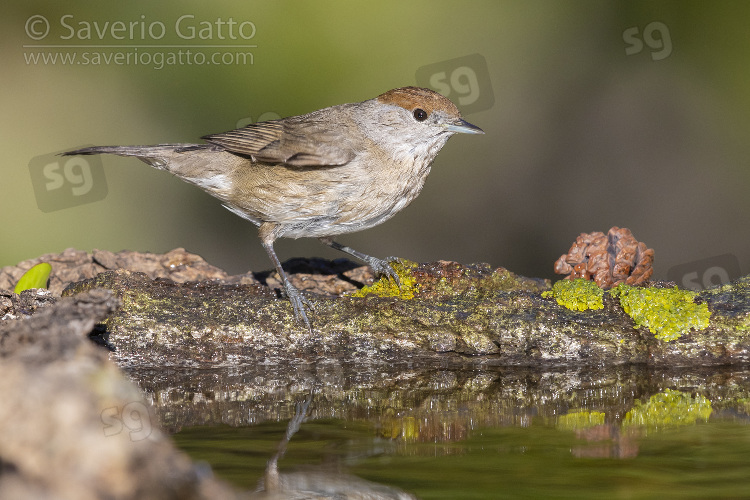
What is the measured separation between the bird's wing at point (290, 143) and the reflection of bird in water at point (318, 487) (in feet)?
9.50

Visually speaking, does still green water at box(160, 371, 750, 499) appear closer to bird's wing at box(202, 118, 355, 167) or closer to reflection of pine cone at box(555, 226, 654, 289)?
reflection of pine cone at box(555, 226, 654, 289)

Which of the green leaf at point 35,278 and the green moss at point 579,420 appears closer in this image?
the green moss at point 579,420

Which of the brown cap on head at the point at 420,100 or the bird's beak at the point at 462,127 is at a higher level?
the brown cap on head at the point at 420,100

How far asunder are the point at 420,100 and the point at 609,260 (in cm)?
159

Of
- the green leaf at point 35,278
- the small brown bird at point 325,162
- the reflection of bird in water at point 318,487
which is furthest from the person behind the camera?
the small brown bird at point 325,162

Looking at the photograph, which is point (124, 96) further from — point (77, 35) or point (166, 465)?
point (166, 465)

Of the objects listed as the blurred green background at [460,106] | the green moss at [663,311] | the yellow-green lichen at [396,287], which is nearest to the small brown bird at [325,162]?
the yellow-green lichen at [396,287]

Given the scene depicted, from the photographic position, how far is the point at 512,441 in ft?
8.04

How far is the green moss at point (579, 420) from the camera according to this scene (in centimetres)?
266

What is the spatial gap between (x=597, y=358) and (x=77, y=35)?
5.87 m

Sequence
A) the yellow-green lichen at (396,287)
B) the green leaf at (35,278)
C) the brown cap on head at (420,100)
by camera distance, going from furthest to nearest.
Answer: the brown cap on head at (420,100) < the green leaf at (35,278) < the yellow-green lichen at (396,287)

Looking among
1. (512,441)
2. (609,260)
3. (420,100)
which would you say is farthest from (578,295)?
(420,100)

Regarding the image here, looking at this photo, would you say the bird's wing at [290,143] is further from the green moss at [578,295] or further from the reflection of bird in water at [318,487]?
the reflection of bird in water at [318,487]

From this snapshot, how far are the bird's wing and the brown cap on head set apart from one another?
45cm
